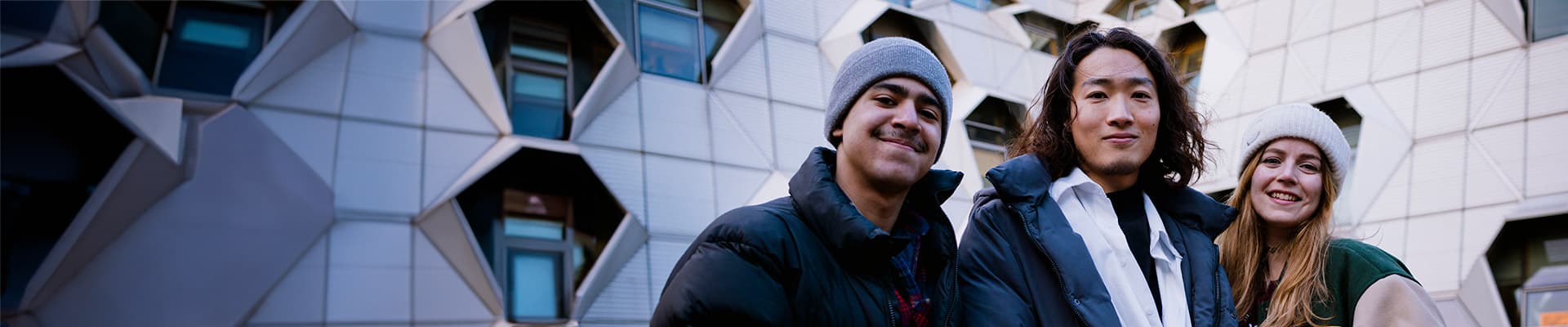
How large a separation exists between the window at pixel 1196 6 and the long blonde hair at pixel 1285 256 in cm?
1000

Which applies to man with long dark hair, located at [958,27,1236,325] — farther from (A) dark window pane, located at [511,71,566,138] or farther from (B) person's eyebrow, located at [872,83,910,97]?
(A) dark window pane, located at [511,71,566,138]

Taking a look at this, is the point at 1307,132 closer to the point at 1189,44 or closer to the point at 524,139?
the point at 524,139

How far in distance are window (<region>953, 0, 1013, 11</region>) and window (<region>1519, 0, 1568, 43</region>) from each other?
5.44 meters

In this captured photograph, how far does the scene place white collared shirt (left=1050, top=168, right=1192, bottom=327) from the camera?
2.45 meters

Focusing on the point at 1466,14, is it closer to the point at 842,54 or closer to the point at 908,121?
the point at 842,54

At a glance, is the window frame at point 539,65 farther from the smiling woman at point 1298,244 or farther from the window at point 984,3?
the smiling woman at point 1298,244

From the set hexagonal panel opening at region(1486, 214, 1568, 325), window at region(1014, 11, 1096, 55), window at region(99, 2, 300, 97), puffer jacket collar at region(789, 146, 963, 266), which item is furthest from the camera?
window at region(1014, 11, 1096, 55)

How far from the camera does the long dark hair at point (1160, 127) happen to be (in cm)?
281

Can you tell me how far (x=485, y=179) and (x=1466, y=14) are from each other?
9270 mm

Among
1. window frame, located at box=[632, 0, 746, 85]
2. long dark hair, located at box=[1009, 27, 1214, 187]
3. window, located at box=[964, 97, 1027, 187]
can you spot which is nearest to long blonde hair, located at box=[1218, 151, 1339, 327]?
long dark hair, located at box=[1009, 27, 1214, 187]

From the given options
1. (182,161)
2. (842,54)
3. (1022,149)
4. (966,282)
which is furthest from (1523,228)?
(182,161)

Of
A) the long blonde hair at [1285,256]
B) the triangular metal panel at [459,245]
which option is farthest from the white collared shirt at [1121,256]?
the triangular metal panel at [459,245]

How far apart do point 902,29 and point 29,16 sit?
8078 millimetres

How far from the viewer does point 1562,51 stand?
8852mm
